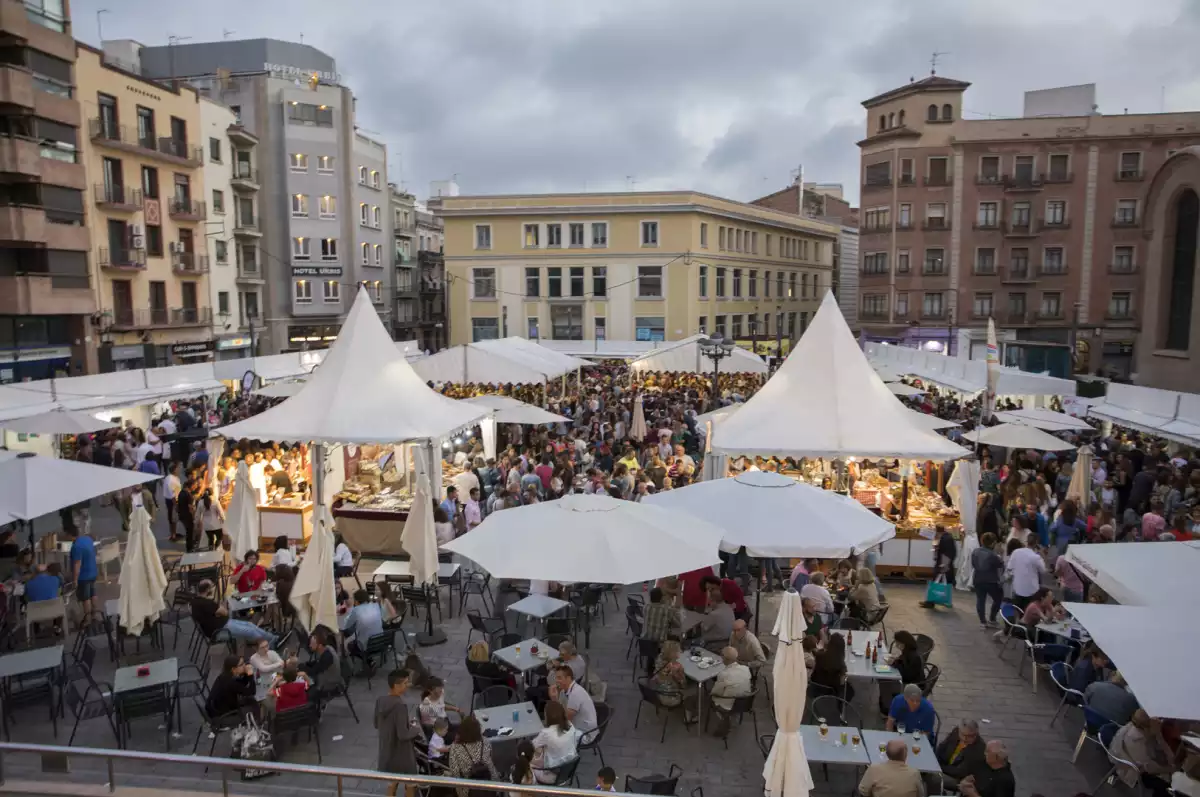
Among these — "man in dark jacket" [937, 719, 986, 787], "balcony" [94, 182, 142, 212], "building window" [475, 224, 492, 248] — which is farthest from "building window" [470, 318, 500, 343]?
"man in dark jacket" [937, 719, 986, 787]

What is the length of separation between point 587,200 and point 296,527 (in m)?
35.1

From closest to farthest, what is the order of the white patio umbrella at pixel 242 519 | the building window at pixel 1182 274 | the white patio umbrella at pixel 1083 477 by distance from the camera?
1. the white patio umbrella at pixel 242 519
2. the white patio umbrella at pixel 1083 477
3. the building window at pixel 1182 274

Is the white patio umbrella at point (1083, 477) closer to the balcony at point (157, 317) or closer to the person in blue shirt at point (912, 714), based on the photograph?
the person in blue shirt at point (912, 714)

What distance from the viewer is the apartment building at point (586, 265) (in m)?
45.7

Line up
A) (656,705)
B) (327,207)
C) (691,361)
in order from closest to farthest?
1. (656,705)
2. (691,361)
3. (327,207)

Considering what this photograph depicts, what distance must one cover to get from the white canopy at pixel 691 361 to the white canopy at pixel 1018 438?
330 inches

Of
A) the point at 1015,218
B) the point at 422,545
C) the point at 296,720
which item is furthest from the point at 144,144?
the point at 1015,218

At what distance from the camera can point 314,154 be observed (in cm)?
4350

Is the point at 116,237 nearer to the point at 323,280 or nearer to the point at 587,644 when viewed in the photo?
the point at 323,280

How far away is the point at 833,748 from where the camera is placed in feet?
23.3

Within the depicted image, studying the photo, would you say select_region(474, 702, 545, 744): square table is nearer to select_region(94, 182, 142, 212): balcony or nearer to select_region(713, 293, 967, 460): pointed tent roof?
select_region(713, 293, 967, 460): pointed tent roof

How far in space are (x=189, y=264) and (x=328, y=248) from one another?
32.2 feet

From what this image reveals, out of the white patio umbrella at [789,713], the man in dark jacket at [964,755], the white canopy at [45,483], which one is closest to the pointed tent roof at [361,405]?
the white canopy at [45,483]

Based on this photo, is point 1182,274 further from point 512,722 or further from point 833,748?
point 512,722
